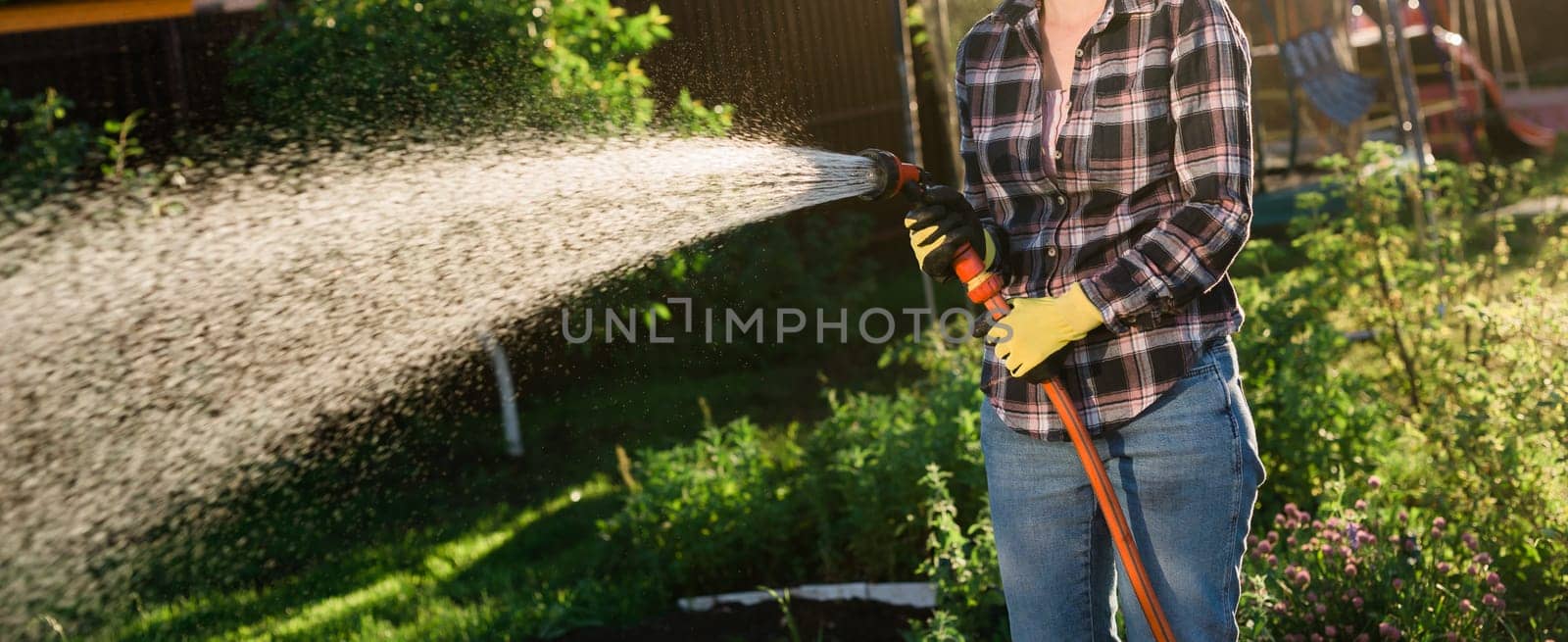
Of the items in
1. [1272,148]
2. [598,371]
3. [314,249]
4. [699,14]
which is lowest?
[598,371]

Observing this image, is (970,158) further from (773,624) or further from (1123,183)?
(773,624)

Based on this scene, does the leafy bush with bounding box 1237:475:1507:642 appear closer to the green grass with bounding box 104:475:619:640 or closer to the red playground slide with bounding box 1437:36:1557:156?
the green grass with bounding box 104:475:619:640

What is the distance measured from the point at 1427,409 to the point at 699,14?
9.24 ft

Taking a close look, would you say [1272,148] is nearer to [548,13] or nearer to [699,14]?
[699,14]

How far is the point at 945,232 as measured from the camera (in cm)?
201

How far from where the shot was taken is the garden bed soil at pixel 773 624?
3.16m

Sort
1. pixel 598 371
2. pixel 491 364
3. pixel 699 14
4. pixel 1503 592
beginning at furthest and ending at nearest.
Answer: pixel 598 371 → pixel 491 364 → pixel 699 14 → pixel 1503 592

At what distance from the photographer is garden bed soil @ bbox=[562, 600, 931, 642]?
10.4 feet

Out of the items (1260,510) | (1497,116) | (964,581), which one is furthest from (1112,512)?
(1497,116)

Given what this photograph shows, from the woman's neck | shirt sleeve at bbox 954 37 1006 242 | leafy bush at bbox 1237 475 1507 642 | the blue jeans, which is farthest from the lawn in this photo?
the woman's neck

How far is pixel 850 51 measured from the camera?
7.80 m

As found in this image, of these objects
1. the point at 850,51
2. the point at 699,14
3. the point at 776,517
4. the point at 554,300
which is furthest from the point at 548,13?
the point at 850,51

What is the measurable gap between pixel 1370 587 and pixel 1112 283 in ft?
4.04

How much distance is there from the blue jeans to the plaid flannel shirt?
0.15 feet
